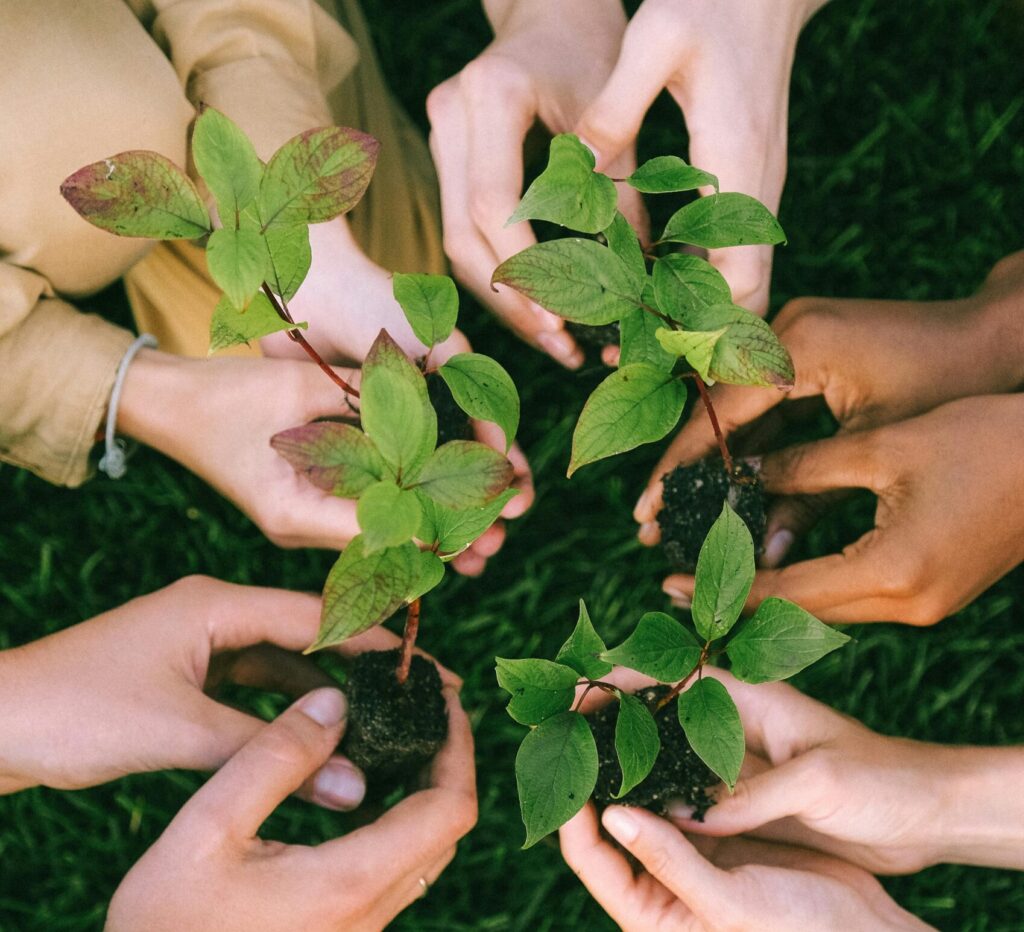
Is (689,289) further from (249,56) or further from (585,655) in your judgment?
(249,56)

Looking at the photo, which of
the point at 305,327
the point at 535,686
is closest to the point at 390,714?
the point at 535,686

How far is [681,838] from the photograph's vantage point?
3.30ft

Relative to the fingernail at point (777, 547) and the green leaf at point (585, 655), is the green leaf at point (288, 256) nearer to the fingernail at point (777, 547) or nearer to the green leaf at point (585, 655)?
the green leaf at point (585, 655)

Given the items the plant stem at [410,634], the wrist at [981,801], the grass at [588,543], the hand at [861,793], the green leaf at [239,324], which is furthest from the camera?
the grass at [588,543]

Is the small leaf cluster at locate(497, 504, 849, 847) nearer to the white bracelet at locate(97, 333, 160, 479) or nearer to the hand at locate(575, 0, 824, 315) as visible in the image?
the hand at locate(575, 0, 824, 315)

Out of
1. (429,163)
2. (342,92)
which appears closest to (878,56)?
(429,163)

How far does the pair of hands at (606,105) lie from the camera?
3.45 feet

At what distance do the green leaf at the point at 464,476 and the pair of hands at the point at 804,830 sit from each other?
0.50 m

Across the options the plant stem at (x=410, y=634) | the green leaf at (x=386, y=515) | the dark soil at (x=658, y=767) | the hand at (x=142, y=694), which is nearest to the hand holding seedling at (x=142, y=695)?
the hand at (x=142, y=694)

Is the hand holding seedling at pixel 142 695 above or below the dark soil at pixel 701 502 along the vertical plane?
above

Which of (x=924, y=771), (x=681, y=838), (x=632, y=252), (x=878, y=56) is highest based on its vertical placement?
(x=632, y=252)

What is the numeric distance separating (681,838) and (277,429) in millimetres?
655

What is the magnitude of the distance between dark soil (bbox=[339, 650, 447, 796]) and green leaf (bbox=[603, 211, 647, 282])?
527 millimetres

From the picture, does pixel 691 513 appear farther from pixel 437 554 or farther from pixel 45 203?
pixel 45 203
